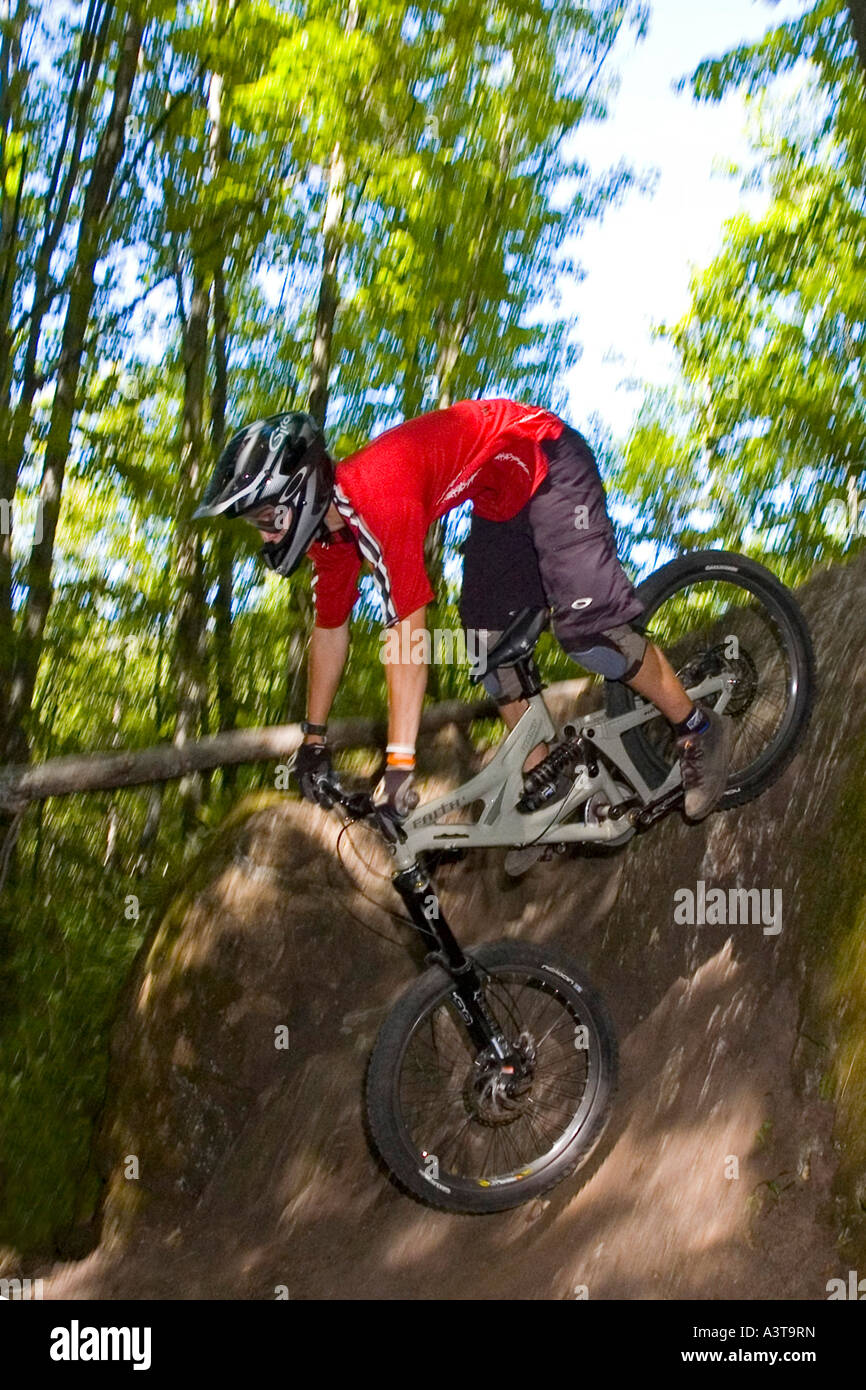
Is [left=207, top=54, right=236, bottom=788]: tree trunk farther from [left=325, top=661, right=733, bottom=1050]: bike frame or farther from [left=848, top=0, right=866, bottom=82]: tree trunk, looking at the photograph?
[left=325, top=661, right=733, bottom=1050]: bike frame

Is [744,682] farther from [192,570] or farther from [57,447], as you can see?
[192,570]

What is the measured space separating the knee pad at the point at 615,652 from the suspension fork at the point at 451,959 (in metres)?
1.29

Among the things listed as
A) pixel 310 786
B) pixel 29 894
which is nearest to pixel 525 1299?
pixel 310 786

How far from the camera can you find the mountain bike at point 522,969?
179 inches

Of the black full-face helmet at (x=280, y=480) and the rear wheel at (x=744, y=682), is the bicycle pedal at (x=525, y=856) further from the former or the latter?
the black full-face helmet at (x=280, y=480)

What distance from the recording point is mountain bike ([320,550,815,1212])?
179 inches

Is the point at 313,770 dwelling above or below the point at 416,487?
below

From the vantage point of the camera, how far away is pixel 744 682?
5926 mm

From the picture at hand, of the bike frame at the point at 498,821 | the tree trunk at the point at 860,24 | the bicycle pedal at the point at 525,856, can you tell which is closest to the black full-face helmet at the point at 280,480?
the bike frame at the point at 498,821

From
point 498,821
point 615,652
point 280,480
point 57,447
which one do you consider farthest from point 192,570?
point 280,480

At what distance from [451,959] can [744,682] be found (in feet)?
7.75

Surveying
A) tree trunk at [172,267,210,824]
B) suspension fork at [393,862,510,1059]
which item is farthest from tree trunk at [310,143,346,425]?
suspension fork at [393,862,510,1059]
